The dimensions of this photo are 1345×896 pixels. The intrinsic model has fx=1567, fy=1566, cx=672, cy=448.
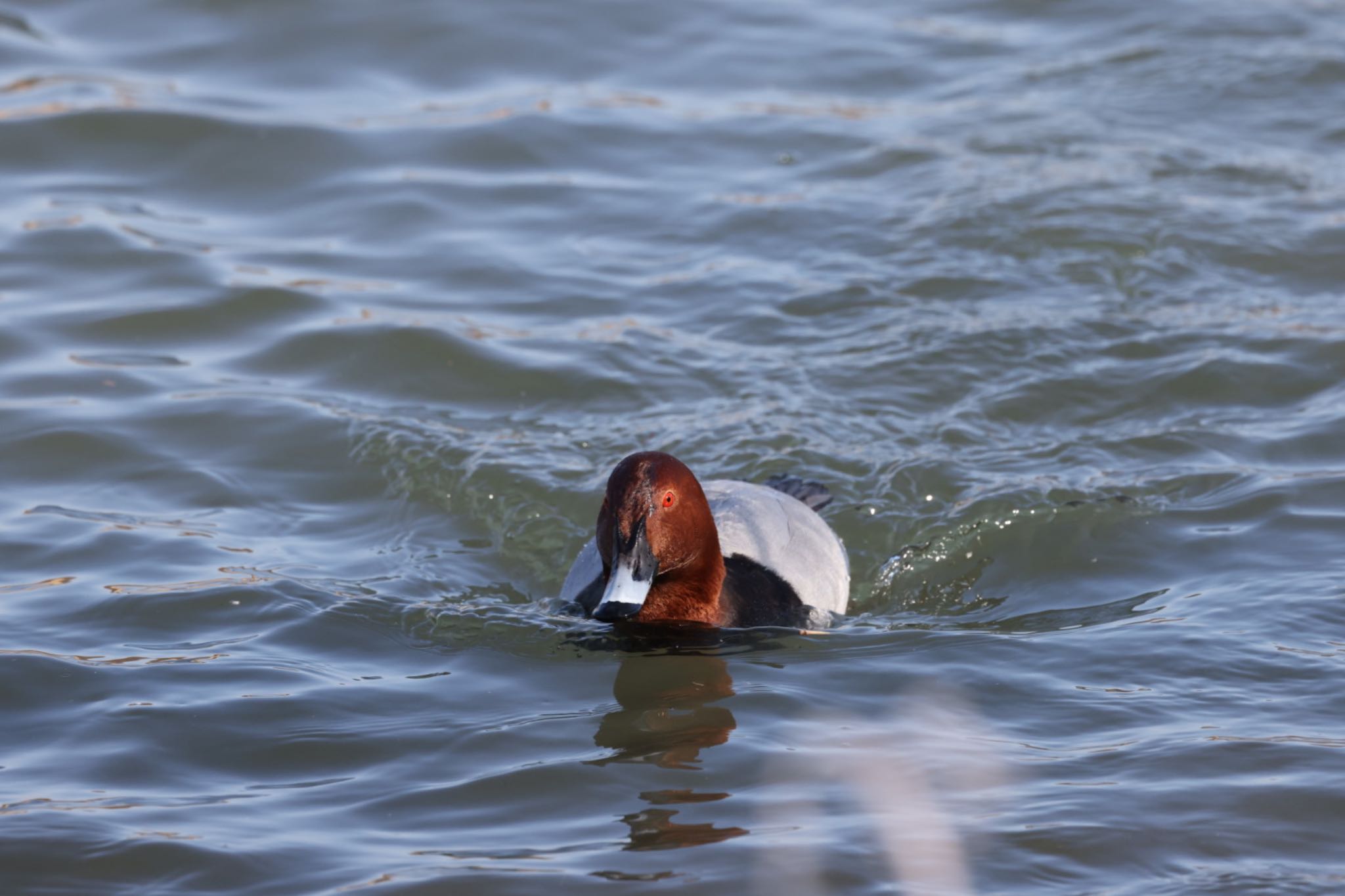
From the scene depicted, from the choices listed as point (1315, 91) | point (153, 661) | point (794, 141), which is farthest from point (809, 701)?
point (1315, 91)

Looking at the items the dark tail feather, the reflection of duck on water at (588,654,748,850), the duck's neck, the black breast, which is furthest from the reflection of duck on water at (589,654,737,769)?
the dark tail feather

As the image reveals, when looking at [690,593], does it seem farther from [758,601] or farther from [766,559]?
[766,559]

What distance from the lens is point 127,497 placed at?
25.4 feet

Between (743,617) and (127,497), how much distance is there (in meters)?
3.31

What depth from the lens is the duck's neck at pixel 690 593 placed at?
6164 millimetres

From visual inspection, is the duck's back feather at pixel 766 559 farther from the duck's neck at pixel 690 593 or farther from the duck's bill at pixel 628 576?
the duck's bill at pixel 628 576

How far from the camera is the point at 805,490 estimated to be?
295 inches

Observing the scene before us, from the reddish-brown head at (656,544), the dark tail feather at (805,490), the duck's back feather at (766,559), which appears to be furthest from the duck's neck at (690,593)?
the dark tail feather at (805,490)

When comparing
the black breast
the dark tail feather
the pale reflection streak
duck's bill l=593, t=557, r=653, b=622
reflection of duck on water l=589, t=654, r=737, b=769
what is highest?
the dark tail feather

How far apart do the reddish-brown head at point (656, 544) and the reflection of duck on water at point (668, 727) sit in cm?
25

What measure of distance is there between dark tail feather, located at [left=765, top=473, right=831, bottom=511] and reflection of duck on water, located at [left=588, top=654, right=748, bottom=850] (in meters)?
1.54

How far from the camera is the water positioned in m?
5.00

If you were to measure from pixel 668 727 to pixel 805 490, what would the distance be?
2.16 m

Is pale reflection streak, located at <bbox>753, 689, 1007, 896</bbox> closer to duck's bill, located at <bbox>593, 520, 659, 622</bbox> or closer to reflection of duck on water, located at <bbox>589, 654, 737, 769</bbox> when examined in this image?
reflection of duck on water, located at <bbox>589, 654, 737, 769</bbox>
